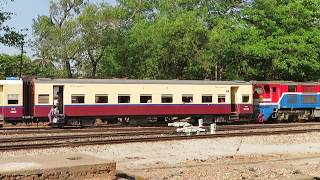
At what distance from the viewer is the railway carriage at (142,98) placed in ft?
101

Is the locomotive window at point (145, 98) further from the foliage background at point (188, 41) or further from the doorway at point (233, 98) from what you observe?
the foliage background at point (188, 41)

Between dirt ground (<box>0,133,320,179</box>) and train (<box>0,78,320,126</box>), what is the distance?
1066 cm

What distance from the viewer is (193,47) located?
49.7 meters

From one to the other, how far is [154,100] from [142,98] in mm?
830

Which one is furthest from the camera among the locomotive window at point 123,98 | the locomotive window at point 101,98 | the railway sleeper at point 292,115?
the railway sleeper at point 292,115

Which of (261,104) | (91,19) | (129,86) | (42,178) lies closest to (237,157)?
(42,178)

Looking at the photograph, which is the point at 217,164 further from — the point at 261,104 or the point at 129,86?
the point at 261,104

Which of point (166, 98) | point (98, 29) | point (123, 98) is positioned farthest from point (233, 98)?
point (98, 29)

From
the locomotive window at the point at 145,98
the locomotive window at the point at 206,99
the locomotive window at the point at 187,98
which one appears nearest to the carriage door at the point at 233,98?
the locomotive window at the point at 206,99

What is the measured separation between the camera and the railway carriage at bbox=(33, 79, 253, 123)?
101ft

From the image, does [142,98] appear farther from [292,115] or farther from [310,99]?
[310,99]

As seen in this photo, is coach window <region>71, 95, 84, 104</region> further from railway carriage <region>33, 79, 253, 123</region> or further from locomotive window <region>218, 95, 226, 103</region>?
locomotive window <region>218, 95, 226, 103</region>

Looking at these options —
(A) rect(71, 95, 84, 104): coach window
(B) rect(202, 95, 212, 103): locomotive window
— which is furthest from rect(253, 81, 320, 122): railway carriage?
(A) rect(71, 95, 84, 104): coach window

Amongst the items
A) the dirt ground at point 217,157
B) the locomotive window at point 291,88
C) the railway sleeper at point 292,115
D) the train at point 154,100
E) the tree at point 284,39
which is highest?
the tree at point 284,39
